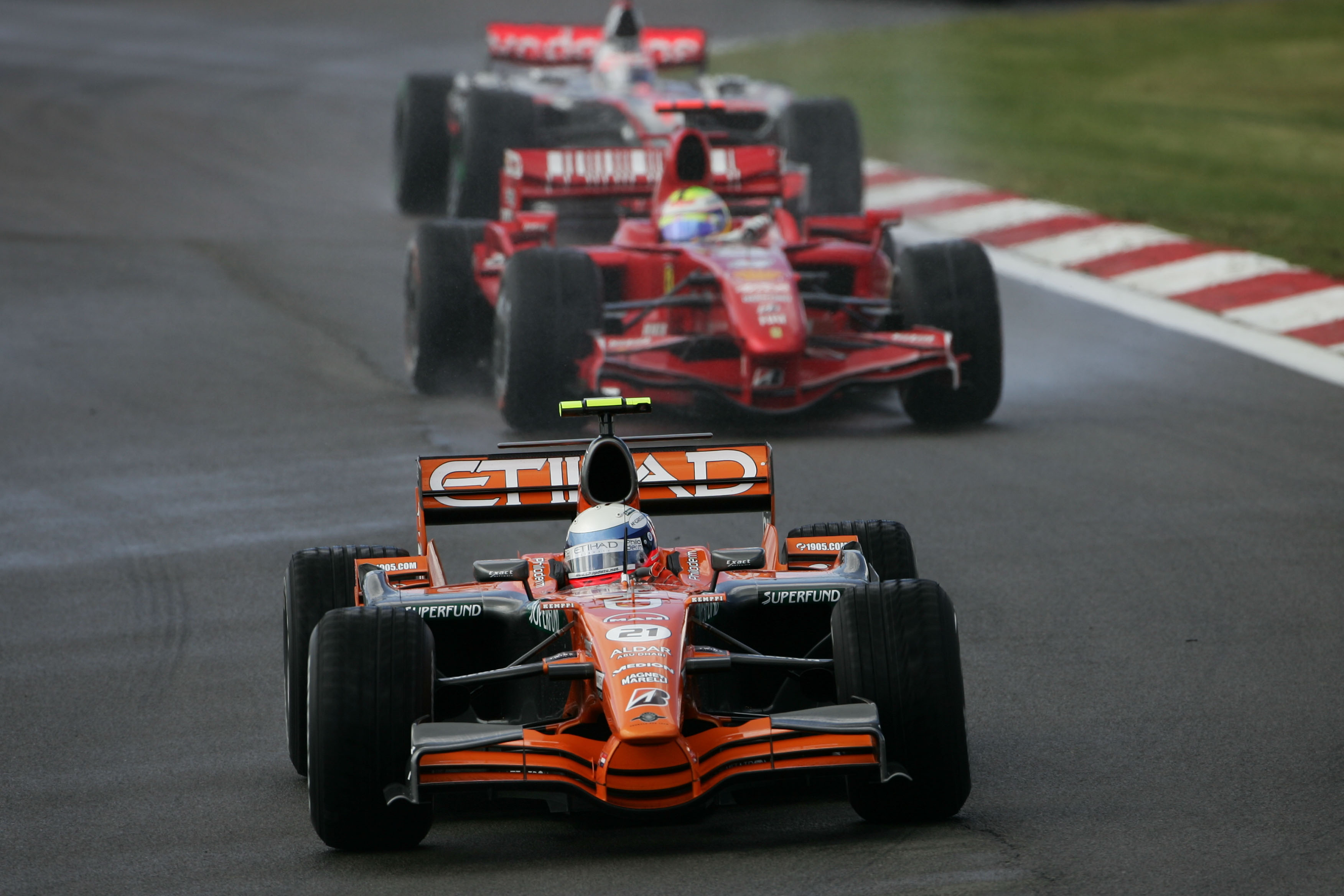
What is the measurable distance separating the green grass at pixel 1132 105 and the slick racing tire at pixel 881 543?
9629 mm

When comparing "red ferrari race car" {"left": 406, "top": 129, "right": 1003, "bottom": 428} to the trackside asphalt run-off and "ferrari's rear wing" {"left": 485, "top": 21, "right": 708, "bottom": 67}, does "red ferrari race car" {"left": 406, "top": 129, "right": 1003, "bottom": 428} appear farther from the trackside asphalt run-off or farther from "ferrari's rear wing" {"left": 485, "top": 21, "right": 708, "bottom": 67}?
"ferrari's rear wing" {"left": 485, "top": 21, "right": 708, "bottom": 67}

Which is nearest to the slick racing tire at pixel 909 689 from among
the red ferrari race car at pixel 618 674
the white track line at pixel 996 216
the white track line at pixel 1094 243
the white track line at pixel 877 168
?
the red ferrari race car at pixel 618 674

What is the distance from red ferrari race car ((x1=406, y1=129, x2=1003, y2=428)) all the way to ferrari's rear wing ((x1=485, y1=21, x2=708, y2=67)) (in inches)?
253

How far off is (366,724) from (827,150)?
41.1 feet

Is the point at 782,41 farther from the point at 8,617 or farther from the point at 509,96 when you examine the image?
the point at 8,617

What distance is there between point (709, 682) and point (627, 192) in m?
8.82

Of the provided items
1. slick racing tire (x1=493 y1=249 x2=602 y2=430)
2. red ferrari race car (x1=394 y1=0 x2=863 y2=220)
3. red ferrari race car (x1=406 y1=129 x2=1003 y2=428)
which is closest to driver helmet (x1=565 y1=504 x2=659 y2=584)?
red ferrari race car (x1=406 y1=129 x2=1003 y2=428)

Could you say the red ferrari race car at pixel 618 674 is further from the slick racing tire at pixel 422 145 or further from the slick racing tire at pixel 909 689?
the slick racing tire at pixel 422 145

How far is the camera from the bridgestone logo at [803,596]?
7000mm

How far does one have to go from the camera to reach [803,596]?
7.01m

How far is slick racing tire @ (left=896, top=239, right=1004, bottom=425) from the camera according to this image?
12773 mm

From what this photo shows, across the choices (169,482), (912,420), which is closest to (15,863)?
(169,482)

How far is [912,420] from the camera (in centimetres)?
1302

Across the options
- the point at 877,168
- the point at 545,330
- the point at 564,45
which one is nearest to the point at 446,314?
the point at 545,330
